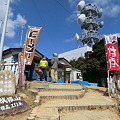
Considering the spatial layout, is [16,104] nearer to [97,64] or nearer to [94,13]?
[97,64]

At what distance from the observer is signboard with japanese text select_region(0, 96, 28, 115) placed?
11.6 ft

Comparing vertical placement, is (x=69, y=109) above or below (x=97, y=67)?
below

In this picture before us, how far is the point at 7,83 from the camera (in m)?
4.50

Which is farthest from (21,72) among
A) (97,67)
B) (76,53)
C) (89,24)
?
(89,24)

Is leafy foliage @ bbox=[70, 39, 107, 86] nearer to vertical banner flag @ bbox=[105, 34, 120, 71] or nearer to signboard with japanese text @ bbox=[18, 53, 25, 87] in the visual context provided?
vertical banner flag @ bbox=[105, 34, 120, 71]

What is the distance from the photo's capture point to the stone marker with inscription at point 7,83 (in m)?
4.37

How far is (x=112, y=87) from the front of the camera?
21.5ft

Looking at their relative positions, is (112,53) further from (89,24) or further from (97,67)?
(89,24)

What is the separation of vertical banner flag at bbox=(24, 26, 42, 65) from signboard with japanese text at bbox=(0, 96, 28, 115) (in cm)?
425

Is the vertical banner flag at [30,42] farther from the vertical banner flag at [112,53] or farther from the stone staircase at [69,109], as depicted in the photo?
the vertical banner flag at [112,53]

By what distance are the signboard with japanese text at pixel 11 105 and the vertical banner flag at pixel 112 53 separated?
540 centimetres

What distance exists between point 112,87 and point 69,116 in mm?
4122

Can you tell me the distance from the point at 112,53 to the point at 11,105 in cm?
614

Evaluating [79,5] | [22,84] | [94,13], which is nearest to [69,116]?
[22,84]
